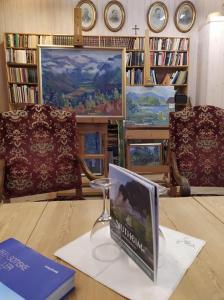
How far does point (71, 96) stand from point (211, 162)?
217 centimetres

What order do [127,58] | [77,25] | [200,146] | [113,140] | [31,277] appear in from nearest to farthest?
[31,277] → [200,146] → [77,25] → [113,140] → [127,58]

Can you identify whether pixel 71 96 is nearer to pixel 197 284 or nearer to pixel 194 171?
pixel 194 171

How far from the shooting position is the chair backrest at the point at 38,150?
1.70 m

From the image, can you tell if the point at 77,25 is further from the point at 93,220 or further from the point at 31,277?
the point at 31,277

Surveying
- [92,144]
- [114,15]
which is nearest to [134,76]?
[114,15]

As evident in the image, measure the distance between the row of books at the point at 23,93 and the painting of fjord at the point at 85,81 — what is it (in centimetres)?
59

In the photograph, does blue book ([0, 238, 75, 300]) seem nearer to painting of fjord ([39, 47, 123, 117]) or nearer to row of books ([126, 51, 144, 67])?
painting of fjord ([39, 47, 123, 117])

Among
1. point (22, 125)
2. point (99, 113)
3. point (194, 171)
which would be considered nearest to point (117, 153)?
point (99, 113)

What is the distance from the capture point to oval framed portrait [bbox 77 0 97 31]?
376 cm

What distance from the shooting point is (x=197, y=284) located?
609 millimetres

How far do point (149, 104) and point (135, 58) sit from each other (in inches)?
33.5

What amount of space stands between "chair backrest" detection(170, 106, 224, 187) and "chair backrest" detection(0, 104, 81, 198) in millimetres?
777

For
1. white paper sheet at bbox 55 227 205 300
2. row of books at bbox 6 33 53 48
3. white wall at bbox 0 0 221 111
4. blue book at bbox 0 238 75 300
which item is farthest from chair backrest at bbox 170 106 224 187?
row of books at bbox 6 33 53 48

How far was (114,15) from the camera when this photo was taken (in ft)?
12.6
